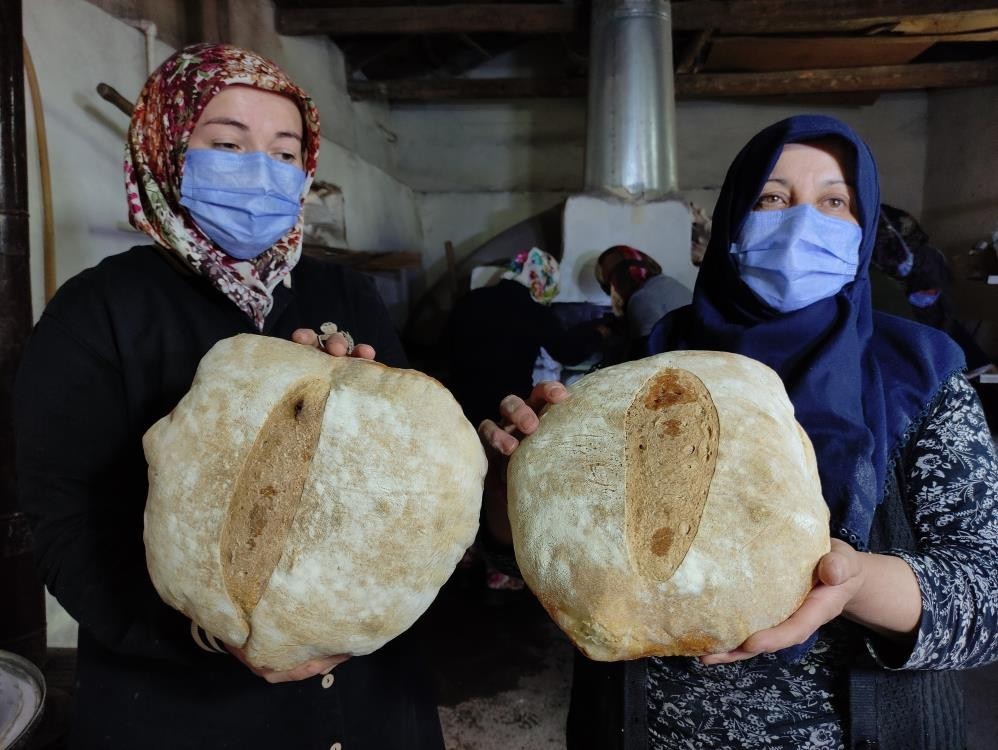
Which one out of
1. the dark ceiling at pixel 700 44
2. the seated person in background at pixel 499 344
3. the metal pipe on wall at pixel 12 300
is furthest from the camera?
the dark ceiling at pixel 700 44

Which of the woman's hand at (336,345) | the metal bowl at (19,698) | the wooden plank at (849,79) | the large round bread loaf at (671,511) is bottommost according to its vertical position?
the metal bowl at (19,698)

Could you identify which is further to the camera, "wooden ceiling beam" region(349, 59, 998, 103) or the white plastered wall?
the white plastered wall

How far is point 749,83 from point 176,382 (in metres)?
5.99

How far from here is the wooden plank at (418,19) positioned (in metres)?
4.49

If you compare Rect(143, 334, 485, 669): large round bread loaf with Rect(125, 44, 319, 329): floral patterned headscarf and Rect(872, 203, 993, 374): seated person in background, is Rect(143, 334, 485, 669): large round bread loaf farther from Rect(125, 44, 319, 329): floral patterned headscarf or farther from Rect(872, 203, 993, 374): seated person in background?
Rect(872, 203, 993, 374): seated person in background

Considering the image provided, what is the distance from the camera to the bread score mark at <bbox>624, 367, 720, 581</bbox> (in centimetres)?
88

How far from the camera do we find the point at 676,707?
1157mm

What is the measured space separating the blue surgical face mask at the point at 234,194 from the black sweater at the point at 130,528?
0.10 meters

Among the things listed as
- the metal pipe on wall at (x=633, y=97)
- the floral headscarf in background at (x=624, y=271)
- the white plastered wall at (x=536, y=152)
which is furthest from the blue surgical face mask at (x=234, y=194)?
the white plastered wall at (x=536, y=152)

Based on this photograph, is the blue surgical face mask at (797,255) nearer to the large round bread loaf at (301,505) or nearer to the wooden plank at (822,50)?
the large round bread loaf at (301,505)

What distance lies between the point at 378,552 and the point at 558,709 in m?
2.40

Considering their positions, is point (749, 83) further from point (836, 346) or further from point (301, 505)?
point (301, 505)

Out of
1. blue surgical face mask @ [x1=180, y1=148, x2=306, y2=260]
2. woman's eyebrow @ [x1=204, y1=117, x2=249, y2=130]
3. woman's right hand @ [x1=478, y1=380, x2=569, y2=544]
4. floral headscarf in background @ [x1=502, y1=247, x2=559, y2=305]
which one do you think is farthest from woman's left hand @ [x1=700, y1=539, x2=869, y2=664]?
floral headscarf in background @ [x1=502, y1=247, x2=559, y2=305]

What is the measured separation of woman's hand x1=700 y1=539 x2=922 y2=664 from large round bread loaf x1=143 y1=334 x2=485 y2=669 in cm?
44
